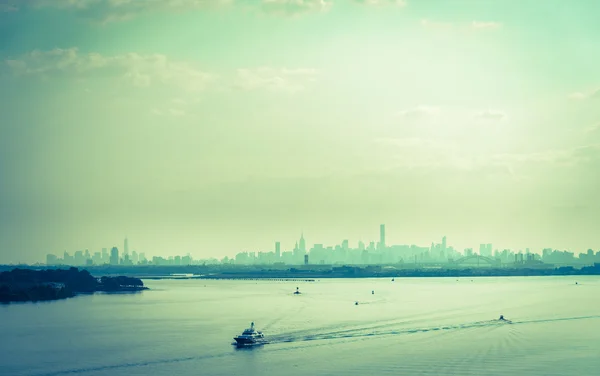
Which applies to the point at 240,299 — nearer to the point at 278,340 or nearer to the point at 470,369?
the point at 278,340

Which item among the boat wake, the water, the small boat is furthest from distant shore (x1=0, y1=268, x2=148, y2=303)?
the small boat


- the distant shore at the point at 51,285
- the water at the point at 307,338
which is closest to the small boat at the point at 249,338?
the water at the point at 307,338

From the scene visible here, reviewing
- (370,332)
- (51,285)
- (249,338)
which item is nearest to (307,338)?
(249,338)

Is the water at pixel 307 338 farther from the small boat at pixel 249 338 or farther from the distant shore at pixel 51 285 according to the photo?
the distant shore at pixel 51 285

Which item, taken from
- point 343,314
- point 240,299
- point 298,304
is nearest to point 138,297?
point 240,299

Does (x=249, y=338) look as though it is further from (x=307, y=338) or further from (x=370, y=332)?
(x=370, y=332)
